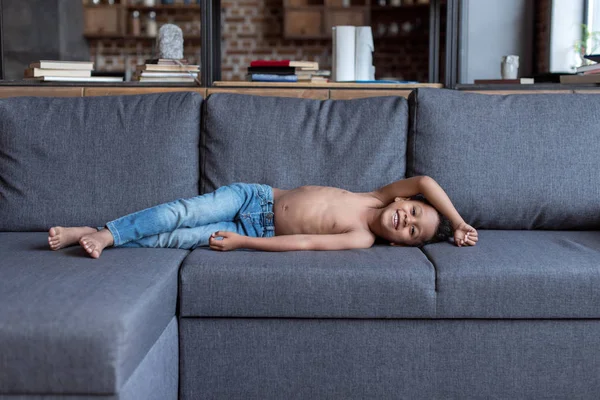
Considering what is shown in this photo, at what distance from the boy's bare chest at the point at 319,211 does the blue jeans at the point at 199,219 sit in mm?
62

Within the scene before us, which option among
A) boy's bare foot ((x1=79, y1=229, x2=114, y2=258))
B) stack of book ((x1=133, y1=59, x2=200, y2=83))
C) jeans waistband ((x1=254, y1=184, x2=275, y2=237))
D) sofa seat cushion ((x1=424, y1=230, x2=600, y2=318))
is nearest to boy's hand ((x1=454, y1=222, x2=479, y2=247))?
Answer: sofa seat cushion ((x1=424, y1=230, x2=600, y2=318))

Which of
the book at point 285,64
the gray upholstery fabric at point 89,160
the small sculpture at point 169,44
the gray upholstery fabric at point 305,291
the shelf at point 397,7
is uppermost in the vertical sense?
the shelf at point 397,7

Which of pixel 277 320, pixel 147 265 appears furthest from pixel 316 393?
pixel 147 265

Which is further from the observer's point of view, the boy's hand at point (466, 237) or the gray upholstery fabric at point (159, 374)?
the boy's hand at point (466, 237)

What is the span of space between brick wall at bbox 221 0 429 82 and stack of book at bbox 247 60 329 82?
3943mm

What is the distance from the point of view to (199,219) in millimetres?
2246

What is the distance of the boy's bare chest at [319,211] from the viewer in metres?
2.25

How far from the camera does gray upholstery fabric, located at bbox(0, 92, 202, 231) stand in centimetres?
240

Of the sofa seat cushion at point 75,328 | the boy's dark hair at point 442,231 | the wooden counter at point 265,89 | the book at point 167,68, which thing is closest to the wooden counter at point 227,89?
the wooden counter at point 265,89

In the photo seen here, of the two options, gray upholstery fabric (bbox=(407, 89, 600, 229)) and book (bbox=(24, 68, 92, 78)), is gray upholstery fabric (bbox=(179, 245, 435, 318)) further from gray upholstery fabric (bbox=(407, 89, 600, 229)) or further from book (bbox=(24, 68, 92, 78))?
book (bbox=(24, 68, 92, 78))

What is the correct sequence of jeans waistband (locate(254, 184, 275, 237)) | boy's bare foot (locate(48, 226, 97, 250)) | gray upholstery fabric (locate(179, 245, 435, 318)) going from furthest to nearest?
jeans waistband (locate(254, 184, 275, 237))
boy's bare foot (locate(48, 226, 97, 250))
gray upholstery fabric (locate(179, 245, 435, 318))

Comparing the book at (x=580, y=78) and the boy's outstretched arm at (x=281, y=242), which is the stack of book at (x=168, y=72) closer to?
the boy's outstretched arm at (x=281, y=242)

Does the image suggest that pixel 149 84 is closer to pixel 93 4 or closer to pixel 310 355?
pixel 310 355

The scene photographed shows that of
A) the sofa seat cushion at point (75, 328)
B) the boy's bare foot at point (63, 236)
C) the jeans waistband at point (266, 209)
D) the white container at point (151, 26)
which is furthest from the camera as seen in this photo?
the white container at point (151, 26)
